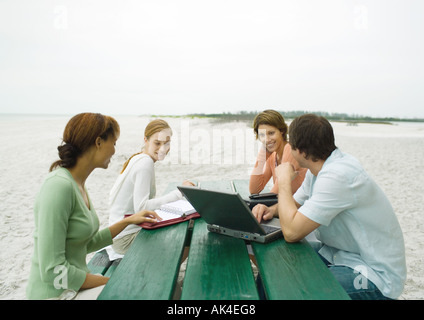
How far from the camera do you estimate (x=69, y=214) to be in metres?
1.66

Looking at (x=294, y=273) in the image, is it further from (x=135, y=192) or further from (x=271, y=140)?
(x=271, y=140)

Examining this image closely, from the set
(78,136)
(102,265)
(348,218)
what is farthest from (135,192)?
(348,218)

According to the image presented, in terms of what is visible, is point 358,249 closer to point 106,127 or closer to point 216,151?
point 106,127

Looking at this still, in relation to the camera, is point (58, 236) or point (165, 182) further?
point (165, 182)

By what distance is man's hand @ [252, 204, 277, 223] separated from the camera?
223 cm

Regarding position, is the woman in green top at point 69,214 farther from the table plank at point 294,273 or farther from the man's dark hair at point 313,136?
the man's dark hair at point 313,136

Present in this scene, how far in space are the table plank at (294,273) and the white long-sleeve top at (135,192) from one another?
1.01 meters

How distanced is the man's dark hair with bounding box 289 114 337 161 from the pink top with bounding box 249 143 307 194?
1.28m

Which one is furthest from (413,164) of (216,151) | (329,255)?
(329,255)

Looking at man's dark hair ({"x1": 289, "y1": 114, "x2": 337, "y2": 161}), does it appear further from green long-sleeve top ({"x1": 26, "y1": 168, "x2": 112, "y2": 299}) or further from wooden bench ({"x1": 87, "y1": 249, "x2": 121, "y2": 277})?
wooden bench ({"x1": 87, "y1": 249, "x2": 121, "y2": 277})

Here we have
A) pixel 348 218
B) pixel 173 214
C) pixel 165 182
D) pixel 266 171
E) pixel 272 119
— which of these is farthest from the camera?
pixel 165 182

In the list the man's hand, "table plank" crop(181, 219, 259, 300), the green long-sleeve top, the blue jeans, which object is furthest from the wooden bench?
the blue jeans

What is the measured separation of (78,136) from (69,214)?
434 mm
